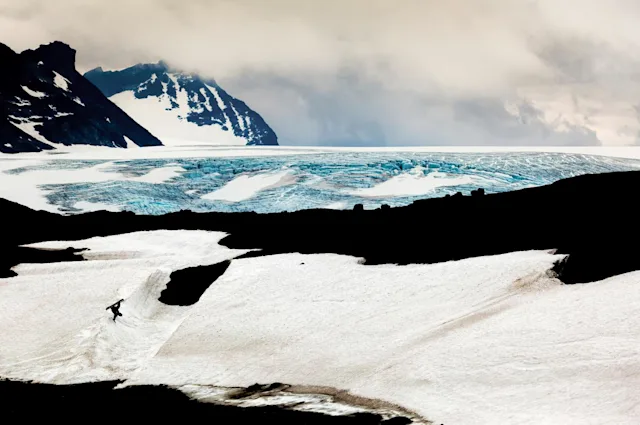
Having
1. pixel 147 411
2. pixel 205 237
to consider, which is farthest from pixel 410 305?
pixel 205 237

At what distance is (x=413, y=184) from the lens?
111 meters

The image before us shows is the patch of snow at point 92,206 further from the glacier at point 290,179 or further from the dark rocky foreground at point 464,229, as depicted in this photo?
the dark rocky foreground at point 464,229

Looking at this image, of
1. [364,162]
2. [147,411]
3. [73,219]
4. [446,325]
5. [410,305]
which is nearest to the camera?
[147,411]

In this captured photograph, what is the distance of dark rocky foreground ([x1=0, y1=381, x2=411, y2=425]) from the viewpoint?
23.3 metres

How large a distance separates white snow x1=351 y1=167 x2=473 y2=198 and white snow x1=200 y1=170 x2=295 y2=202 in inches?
481

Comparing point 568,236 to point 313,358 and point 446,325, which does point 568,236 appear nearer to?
point 446,325

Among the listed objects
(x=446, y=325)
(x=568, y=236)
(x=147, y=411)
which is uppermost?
(x=568, y=236)

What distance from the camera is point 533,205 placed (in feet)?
143

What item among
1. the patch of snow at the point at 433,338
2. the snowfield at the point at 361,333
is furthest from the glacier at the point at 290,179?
the patch of snow at the point at 433,338

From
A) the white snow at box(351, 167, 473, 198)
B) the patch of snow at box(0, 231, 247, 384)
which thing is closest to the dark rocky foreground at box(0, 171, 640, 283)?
the patch of snow at box(0, 231, 247, 384)

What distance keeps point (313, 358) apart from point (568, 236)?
14018 millimetres

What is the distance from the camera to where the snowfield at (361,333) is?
21953 mm

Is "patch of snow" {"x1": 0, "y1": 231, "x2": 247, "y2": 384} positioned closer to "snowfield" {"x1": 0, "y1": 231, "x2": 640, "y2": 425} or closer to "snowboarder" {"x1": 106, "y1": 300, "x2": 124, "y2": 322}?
"snowfield" {"x1": 0, "y1": 231, "x2": 640, "y2": 425}

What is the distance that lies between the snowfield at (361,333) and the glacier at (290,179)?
2171 inches
